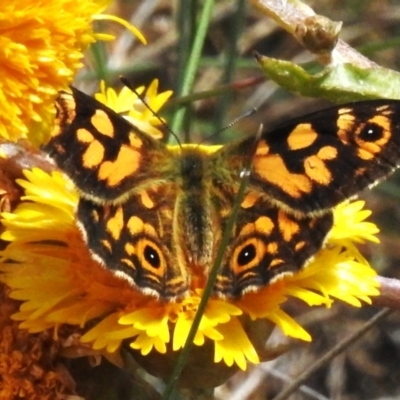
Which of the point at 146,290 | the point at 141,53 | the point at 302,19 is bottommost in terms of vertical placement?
the point at 141,53

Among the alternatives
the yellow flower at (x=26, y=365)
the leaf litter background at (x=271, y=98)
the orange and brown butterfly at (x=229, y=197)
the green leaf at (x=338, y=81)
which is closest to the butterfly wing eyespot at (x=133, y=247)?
the orange and brown butterfly at (x=229, y=197)

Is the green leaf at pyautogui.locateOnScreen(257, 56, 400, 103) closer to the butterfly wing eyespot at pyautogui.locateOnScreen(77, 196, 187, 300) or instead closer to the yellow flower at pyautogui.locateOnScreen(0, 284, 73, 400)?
the butterfly wing eyespot at pyautogui.locateOnScreen(77, 196, 187, 300)

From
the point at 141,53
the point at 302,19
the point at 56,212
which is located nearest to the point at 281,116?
the point at 141,53

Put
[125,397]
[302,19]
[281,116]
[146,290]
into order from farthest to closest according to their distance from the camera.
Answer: [281,116], [302,19], [125,397], [146,290]

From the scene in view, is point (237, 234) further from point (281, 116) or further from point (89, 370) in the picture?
point (281, 116)

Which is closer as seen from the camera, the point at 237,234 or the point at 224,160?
the point at 237,234

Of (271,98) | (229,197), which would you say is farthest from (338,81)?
(271,98)

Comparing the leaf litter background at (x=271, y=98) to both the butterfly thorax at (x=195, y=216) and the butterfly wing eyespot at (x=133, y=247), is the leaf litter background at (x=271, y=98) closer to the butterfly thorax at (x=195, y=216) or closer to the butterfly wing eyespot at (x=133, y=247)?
the butterfly thorax at (x=195, y=216)
